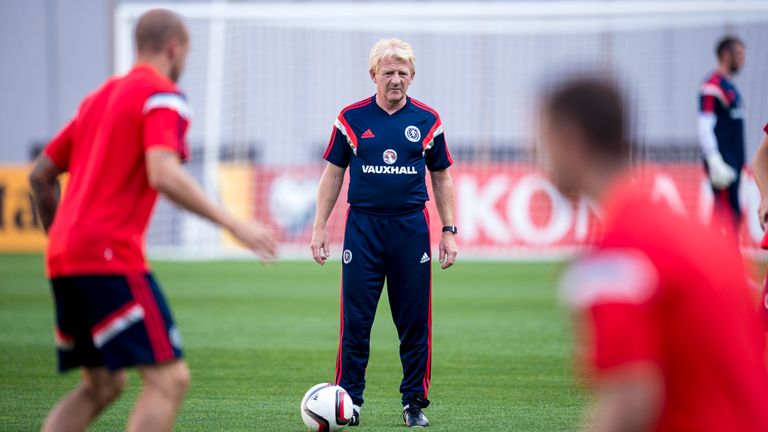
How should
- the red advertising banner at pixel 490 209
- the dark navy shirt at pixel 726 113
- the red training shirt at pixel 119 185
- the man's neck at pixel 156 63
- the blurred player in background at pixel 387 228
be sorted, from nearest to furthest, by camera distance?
the red training shirt at pixel 119 185
the man's neck at pixel 156 63
the blurred player in background at pixel 387 228
the dark navy shirt at pixel 726 113
the red advertising banner at pixel 490 209

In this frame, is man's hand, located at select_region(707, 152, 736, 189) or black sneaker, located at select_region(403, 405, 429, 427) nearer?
black sneaker, located at select_region(403, 405, 429, 427)

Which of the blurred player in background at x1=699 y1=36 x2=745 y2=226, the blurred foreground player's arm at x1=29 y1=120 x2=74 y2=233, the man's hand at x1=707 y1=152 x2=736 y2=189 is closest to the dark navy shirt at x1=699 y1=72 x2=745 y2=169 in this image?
the blurred player in background at x1=699 y1=36 x2=745 y2=226

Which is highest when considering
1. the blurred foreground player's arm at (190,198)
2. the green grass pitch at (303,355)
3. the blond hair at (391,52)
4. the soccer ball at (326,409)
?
the blond hair at (391,52)

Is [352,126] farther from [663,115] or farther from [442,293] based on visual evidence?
[663,115]

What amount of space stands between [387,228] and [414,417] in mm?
1082

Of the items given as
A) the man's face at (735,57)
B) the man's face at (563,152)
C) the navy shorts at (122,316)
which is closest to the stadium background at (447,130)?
the man's face at (735,57)

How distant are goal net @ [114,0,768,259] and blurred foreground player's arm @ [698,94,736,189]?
6.29 metres

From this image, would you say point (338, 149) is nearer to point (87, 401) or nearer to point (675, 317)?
point (87, 401)

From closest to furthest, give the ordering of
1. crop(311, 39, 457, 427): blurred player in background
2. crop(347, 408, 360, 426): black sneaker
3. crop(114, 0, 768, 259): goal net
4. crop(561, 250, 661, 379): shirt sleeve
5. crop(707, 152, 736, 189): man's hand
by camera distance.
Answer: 1. crop(561, 250, 661, 379): shirt sleeve
2. crop(347, 408, 360, 426): black sneaker
3. crop(311, 39, 457, 427): blurred player in background
4. crop(707, 152, 736, 189): man's hand
5. crop(114, 0, 768, 259): goal net

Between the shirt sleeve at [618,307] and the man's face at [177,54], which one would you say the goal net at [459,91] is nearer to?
the man's face at [177,54]

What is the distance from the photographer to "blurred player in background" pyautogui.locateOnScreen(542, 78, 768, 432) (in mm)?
2309

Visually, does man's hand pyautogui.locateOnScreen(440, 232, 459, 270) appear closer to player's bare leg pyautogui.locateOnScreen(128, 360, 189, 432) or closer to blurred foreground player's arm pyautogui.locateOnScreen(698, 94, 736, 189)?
player's bare leg pyautogui.locateOnScreen(128, 360, 189, 432)

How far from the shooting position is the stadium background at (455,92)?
18.2 meters

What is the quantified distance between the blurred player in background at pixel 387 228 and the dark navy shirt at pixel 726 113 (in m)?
A: 5.60
